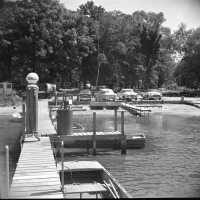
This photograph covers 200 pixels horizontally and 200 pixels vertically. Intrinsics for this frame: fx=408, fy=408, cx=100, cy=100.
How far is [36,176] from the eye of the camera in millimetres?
7609

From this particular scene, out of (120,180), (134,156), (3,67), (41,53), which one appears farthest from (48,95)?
(120,180)

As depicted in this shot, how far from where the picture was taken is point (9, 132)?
68.7 ft

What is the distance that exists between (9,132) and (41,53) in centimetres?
2016

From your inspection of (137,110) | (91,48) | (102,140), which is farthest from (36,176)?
(91,48)

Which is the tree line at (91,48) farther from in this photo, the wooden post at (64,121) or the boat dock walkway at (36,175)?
the boat dock walkway at (36,175)

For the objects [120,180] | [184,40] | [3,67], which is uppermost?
[184,40]

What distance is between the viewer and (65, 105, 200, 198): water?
10.2m

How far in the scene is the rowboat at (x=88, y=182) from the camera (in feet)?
25.9

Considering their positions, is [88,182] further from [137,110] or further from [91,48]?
[91,48]

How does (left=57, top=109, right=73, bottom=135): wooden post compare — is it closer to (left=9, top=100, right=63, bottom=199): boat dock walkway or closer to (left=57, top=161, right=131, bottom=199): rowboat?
(left=9, top=100, right=63, bottom=199): boat dock walkway

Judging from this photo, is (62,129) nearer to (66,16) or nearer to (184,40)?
(66,16)

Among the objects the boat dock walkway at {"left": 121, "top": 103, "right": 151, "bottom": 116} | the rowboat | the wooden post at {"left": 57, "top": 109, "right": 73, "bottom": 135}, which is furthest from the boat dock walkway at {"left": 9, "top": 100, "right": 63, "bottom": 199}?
the boat dock walkway at {"left": 121, "top": 103, "right": 151, "bottom": 116}

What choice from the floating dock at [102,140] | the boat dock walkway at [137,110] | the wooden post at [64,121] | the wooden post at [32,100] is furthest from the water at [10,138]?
the boat dock walkway at [137,110]

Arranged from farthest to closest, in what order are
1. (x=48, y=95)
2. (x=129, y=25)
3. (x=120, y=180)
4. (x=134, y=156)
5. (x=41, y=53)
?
(x=129, y=25), (x=48, y=95), (x=41, y=53), (x=134, y=156), (x=120, y=180)
